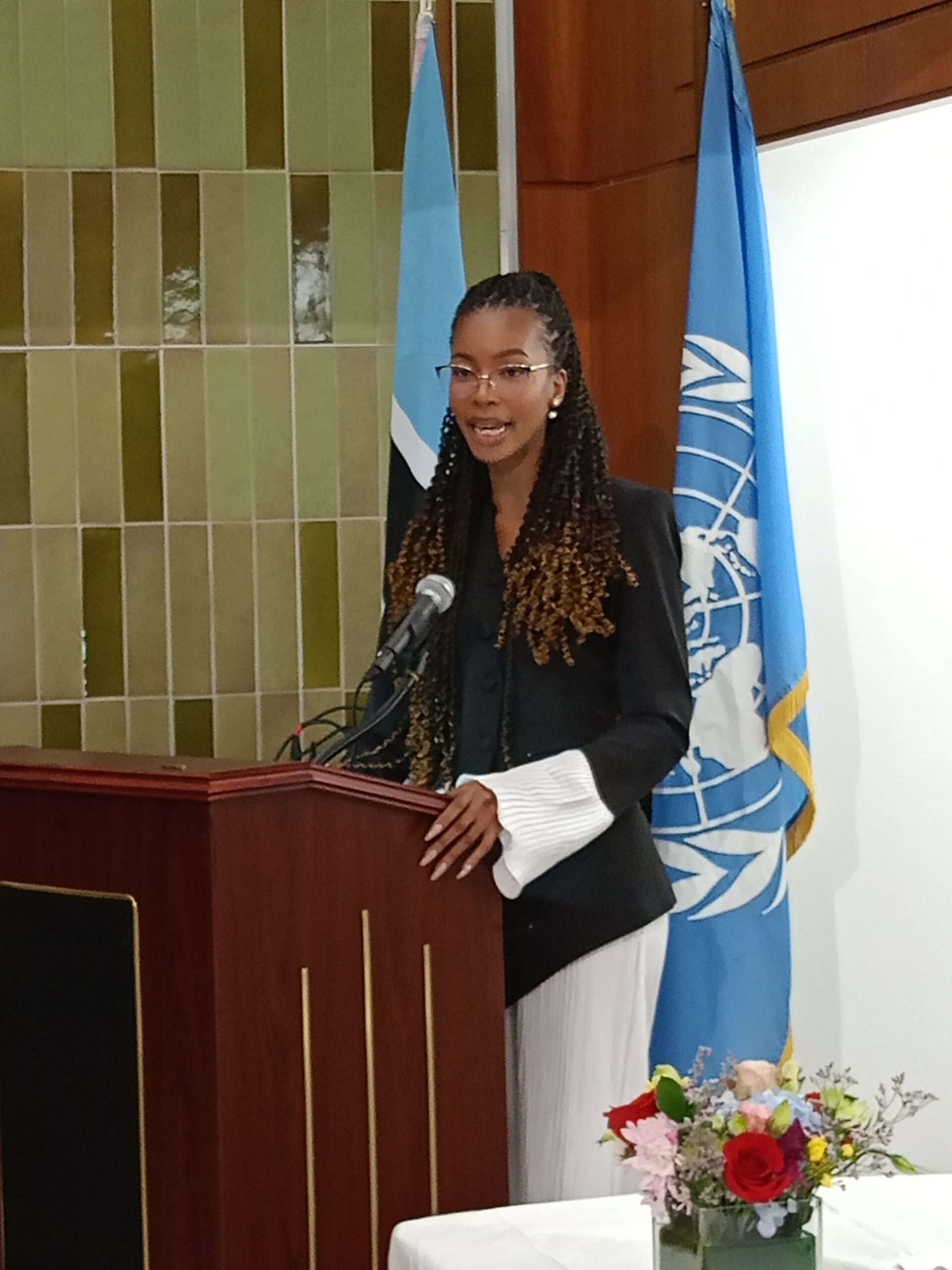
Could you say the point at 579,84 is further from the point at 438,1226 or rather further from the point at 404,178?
the point at 438,1226

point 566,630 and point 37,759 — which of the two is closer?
point 37,759

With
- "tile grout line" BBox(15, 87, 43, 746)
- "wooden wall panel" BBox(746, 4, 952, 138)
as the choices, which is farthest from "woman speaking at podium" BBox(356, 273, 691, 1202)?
"tile grout line" BBox(15, 87, 43, 746)

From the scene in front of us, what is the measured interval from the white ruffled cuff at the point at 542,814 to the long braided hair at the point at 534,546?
0.15m

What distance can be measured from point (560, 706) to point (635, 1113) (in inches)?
40.5

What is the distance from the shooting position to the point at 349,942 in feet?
7.01

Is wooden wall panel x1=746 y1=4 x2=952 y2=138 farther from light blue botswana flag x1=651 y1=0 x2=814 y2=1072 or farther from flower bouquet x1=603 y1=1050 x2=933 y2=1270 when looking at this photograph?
flower bouquet x1=603 y1=1050 x2=933 y2=1270

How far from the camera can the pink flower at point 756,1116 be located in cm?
141

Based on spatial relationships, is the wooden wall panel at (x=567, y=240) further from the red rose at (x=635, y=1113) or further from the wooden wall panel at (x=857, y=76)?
the red rose at (x=635, y=1113)

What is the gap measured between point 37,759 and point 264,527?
1.68m

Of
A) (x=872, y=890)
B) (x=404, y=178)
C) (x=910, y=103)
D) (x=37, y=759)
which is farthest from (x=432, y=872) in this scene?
(x=404, y=178)

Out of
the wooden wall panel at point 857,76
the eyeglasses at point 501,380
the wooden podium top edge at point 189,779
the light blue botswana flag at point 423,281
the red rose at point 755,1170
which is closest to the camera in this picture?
the red rose at point 755,1170

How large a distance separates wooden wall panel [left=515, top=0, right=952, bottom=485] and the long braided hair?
3.23 ft

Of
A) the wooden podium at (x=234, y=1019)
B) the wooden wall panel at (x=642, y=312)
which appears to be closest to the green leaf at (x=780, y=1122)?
the wooden podium at (x=234, y=1019)

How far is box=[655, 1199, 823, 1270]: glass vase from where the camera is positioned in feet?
4.51
